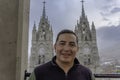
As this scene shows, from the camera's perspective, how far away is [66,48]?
1058 mm

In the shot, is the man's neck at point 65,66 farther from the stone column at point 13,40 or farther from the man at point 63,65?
the stone column at point 13,40

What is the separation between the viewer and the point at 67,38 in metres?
1.07

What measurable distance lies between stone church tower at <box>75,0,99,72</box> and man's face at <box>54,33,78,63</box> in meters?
31.6

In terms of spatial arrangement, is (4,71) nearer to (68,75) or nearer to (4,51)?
(4,51)

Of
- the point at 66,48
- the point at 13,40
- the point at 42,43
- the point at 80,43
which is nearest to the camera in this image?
the point at 66,48

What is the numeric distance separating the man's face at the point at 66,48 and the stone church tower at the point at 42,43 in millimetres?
31031

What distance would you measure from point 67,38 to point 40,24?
32277 millimetres

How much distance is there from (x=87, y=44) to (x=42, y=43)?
20.8ft

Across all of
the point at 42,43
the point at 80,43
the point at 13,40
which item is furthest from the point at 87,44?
the point at 13,40

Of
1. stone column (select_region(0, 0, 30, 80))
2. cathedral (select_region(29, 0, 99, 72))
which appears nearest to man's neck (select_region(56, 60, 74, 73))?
stone column (select_region(0, 0, 30, 80))

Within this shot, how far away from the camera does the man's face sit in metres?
1.06

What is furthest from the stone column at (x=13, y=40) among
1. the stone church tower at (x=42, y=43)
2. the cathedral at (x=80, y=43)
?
the cathedral at (x=80, y=43)

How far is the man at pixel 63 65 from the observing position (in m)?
1.06

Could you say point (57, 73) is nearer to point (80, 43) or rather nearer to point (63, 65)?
point (63, 65)
